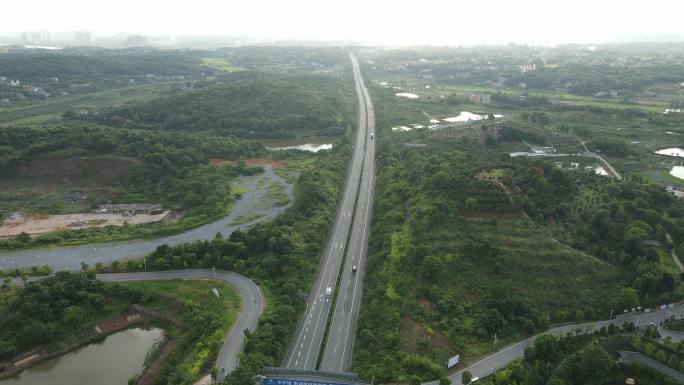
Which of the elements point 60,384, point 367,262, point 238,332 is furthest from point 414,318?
point 60,384

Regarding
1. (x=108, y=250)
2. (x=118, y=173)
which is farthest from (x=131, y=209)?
(x=108, y=250)

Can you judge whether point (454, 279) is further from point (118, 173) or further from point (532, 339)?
point (118, 173)

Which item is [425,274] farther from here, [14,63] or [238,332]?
[14,63]

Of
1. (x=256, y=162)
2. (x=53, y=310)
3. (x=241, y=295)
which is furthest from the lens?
(x=256, y=162)

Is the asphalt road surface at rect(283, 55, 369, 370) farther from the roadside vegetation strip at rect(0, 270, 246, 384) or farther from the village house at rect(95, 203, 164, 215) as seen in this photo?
the village house at rect(95, 203, 164, 215)

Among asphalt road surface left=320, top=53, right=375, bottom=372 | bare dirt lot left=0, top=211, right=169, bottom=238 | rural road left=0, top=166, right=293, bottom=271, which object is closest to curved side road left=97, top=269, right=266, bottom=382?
rural road left=0, top=166, right=293, bottom=271
